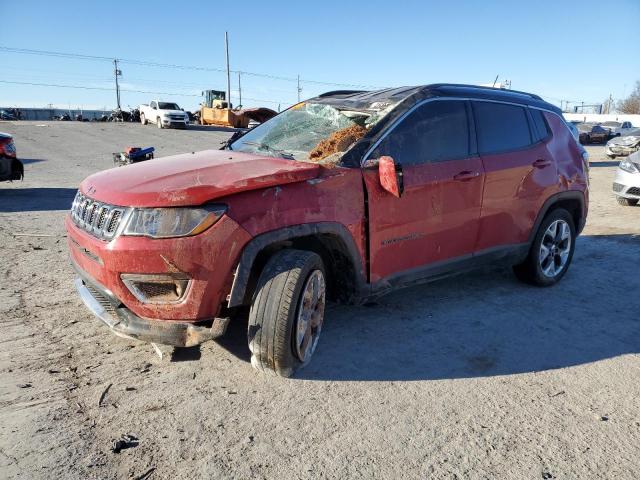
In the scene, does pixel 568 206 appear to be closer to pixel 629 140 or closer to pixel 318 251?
pixel 318 251

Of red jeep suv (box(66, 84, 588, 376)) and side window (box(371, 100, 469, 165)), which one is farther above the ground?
side window (box(371, 100, 469, 165))

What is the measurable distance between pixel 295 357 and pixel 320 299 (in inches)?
16.9

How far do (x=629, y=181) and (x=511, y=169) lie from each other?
6.66 meters

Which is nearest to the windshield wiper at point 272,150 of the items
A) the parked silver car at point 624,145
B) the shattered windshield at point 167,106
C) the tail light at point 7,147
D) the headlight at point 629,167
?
the tail light at point 7,147

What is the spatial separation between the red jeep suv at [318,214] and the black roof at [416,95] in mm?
15

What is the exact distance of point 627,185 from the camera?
959 cm

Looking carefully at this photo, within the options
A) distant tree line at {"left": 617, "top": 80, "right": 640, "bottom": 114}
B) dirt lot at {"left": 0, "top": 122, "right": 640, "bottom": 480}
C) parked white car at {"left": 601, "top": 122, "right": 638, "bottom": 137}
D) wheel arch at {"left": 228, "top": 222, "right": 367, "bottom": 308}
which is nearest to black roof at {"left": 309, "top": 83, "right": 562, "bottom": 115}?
wheel arch at {"left": 228, "top": 222, "right": 367, "bottom": 308}

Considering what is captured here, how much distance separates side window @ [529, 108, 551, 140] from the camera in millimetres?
4773

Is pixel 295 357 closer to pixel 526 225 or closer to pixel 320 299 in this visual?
pixel 320 299

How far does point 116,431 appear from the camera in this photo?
2498 mm

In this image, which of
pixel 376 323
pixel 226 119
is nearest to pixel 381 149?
pixel 376 323

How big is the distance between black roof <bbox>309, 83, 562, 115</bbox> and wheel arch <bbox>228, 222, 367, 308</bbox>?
120 cm

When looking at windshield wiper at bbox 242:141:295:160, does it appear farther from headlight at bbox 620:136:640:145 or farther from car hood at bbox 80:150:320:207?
headlight at bbox 620:136:640:145

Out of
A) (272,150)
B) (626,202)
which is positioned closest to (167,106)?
(626,202)
